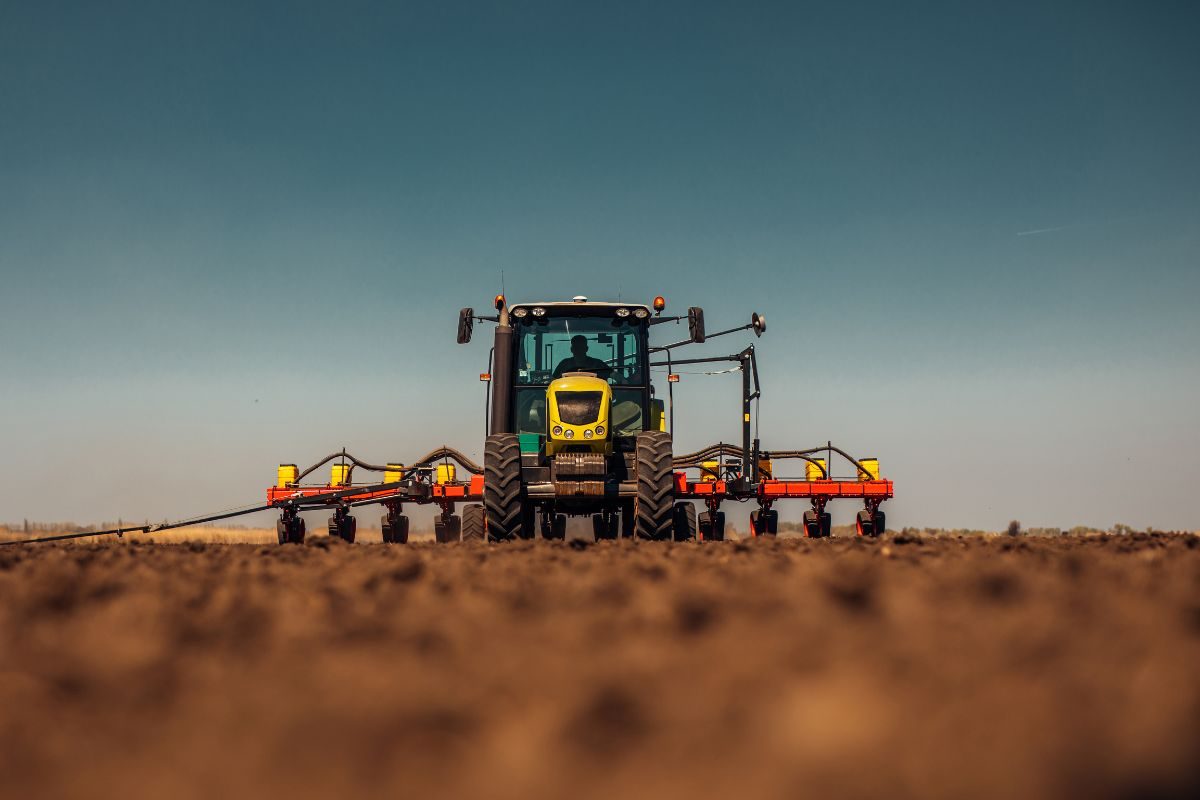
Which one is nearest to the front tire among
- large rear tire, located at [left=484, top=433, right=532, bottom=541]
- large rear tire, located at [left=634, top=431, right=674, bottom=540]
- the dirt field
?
large rear tire, located at [left=484, top=433, right=532, bottom=541]

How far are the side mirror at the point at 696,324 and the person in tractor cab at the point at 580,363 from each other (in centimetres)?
131

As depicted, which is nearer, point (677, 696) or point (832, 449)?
point (677, 696)

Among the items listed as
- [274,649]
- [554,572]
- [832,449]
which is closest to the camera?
[274,649]

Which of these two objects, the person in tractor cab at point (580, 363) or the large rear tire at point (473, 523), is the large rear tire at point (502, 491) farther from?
the large rear tire at point (473, 523)

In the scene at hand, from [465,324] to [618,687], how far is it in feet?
32.4

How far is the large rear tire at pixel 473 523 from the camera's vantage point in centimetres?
1403

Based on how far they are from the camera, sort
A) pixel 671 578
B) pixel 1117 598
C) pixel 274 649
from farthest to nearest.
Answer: pixel 671 578
pixel 1117 598
pixel 274 649

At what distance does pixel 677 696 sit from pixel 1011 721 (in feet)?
2.44

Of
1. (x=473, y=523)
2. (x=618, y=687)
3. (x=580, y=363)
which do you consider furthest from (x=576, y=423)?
(x=618, y=687)

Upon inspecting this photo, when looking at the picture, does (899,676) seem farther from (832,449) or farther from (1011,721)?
(832,449)

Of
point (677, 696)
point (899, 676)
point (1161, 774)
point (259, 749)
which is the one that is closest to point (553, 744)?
point (677, 696)

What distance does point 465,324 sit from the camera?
1177cm

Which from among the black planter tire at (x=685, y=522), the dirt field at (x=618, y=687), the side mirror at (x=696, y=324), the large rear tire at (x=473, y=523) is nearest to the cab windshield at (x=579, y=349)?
the side mirror at (x=696, y=324)

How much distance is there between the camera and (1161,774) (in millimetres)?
1668
